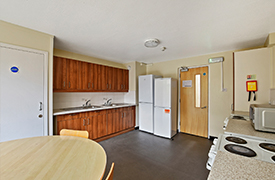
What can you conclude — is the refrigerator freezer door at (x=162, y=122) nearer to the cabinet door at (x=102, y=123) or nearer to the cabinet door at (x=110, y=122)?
the cabinet door at (x=110, y=122)

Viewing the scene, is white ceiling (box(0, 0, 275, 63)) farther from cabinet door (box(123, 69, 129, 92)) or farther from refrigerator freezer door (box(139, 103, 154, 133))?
refrigerator freezer door (box(139, 103, 154, 133))

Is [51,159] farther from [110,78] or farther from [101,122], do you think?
[110,78]

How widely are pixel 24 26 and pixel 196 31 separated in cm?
303

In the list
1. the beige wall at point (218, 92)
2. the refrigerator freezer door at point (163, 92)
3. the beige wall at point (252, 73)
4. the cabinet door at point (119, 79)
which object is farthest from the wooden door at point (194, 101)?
the cabinet door at point (119, 79)

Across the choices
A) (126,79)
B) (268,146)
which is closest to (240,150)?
(268,146)

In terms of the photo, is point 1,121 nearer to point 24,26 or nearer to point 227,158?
point 24,26

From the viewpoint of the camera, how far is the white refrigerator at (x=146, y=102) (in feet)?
13.4

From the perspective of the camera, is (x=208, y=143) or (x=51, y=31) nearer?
(x=51, y=31)

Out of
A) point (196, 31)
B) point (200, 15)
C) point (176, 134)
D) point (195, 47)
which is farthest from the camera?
point (176, 134)

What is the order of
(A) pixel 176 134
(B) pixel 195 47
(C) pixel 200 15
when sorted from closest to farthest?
1. (C) pixel 200 15
2. (B) pixel 195 47
3. (A) pixel 176 134

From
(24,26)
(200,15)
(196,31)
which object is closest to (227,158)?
(200,15)

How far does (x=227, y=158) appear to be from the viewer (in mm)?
970

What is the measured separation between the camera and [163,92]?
3828mm

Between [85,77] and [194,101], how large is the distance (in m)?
3.43
